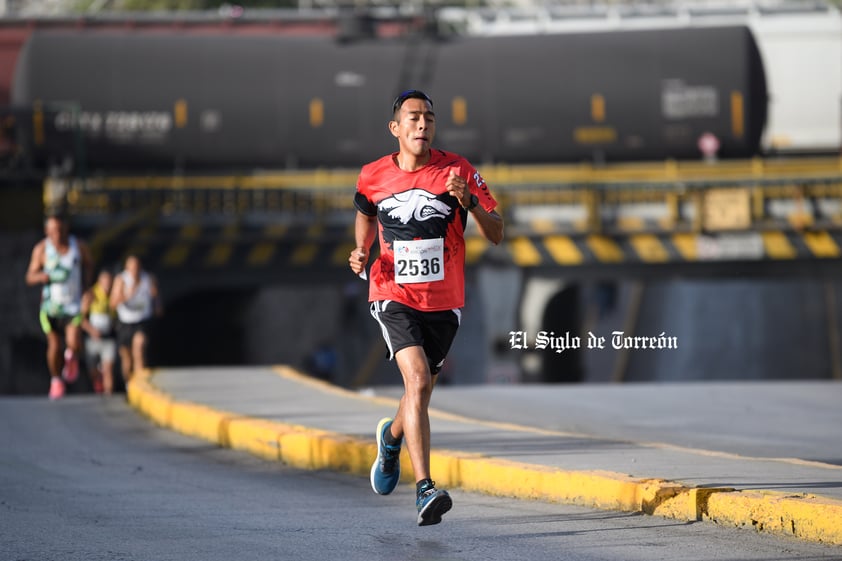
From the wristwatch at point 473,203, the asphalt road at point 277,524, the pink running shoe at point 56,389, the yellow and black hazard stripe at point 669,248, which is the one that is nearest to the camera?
the asphalt road at point 277,524

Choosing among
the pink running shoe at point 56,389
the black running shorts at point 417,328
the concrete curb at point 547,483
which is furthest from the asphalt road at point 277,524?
the pink running shoe at point 56,389

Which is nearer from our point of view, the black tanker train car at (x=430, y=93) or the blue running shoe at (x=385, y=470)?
the blue running shoe at (x=385, y=470)

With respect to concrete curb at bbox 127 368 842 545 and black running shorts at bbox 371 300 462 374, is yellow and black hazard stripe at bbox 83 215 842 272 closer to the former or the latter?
concrete curb at bbox 127 368 842 545

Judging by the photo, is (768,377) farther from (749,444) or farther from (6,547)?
(6,547)

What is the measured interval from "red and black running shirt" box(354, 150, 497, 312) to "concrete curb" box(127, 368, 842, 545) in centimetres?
121

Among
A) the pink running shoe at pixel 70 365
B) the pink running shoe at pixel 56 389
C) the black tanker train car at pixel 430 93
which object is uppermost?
the black tanker train car at pixel 430 93

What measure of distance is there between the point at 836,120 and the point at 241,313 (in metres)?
14.0

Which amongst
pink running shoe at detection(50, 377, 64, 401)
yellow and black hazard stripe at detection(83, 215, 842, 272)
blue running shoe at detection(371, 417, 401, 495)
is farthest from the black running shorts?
yellow and black hazard stripe at detection(83, 215, 842, 272)

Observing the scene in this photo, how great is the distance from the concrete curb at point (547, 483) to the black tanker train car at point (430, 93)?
1584 cm

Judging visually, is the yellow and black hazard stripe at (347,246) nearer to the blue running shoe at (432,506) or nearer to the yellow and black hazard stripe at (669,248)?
the yellow and black hazard stripe at (669,248)

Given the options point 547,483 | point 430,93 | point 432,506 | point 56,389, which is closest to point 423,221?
point 432,506

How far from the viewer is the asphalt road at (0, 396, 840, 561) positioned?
5.84 meters

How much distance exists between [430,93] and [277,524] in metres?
20.8

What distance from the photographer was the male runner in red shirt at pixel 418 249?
6.52 metres
